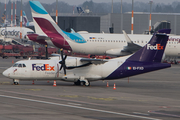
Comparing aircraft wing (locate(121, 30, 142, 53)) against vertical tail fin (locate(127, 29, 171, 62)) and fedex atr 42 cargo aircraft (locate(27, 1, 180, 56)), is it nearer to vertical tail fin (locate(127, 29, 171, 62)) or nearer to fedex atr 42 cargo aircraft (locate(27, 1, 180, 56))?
fedex atr 42 cargo aircraft (locate(27, 1, 180, 56))

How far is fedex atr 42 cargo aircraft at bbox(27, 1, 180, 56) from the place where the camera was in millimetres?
57156

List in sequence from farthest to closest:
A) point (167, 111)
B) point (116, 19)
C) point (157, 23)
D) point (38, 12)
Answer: point (116, 19) → point (157, 23) → point (38, 12) → point (167, 111)

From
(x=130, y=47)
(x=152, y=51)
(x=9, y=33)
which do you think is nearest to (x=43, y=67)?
(x=152, y=51)

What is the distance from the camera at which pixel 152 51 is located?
120 ft

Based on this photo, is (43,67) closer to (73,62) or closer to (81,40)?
(73,62)

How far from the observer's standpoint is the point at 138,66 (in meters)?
35.4

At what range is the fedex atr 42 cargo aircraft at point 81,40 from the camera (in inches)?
2250

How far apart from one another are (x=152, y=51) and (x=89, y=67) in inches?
297

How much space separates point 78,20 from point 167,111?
94.5m

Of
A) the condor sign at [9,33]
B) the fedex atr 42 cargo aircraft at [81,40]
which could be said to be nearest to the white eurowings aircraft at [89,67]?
the fedex atr 42 cargo aircraft at [81,40]

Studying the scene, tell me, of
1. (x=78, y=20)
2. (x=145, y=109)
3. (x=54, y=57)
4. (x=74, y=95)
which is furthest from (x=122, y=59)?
(x=78, y=20)

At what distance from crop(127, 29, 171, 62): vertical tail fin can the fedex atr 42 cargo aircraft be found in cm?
2074

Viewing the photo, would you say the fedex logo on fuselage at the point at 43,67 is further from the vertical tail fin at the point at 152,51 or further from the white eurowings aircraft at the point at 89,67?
the vertical tail fin at the point at 152,51

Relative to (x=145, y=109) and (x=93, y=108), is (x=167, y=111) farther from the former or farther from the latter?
(x=93, y=108)
